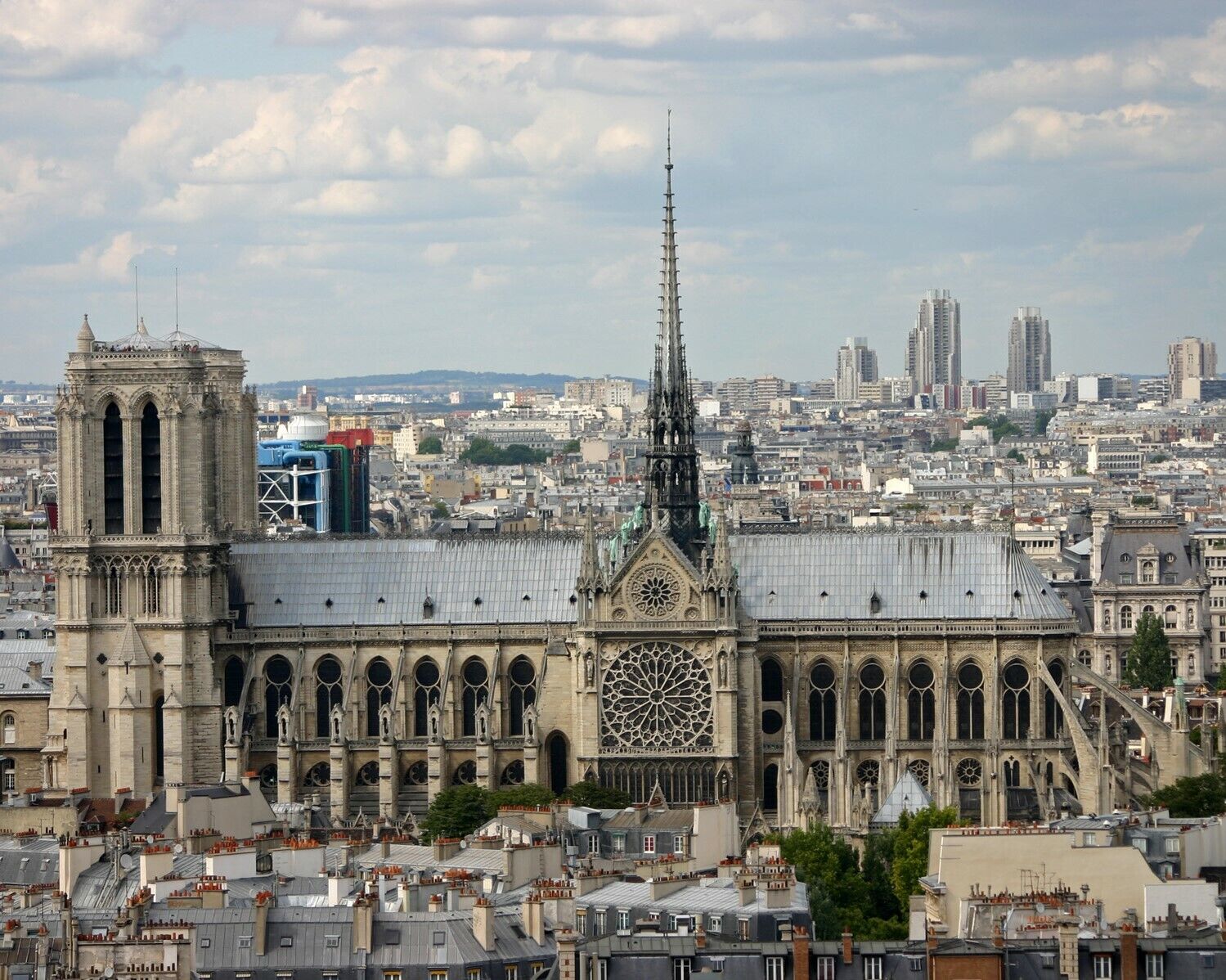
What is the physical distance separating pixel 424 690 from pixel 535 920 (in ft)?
182

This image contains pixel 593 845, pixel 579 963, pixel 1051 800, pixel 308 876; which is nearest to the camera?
pixel 579 963

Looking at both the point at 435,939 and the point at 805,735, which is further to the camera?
the point at 805,735

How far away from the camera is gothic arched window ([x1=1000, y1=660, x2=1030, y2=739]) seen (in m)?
140

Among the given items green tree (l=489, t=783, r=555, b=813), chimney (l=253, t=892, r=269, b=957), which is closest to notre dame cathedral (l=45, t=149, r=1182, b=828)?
green tree (l=489, t=783, r=555, b=813)

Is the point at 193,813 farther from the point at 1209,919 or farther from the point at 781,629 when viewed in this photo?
the point at 1209,919

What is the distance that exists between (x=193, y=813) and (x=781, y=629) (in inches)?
1173

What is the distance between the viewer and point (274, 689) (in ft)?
472

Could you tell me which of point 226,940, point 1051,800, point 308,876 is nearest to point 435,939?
point 226,940

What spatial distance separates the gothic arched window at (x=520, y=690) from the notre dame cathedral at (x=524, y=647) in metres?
0.09

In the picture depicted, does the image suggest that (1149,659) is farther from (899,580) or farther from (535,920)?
(535,920)

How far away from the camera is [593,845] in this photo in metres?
112

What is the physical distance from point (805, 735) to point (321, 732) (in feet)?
53.1

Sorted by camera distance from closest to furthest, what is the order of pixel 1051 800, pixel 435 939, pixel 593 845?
pixel 435 939, pixel 593 845, pixel 1051 800

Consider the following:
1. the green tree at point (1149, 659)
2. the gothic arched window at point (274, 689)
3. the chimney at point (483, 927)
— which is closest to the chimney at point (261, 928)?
the chimney at point (483, 927)
